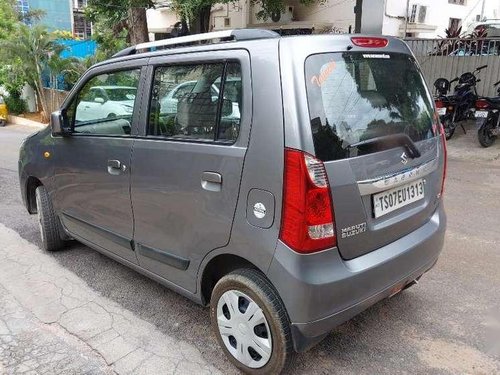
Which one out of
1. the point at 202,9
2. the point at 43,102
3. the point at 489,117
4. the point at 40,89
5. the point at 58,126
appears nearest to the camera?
the point at 58,126

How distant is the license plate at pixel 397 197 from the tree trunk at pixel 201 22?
11.1 meters

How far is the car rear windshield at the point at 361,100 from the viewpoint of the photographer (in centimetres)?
219

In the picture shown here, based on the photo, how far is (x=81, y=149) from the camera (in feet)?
11.5

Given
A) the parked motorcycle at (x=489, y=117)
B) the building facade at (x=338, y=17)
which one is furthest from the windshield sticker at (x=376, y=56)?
the building facade at (x=338, y=17)

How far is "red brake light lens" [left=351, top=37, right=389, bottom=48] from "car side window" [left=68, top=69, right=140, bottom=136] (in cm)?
148

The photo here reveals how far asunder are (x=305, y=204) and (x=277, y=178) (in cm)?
19

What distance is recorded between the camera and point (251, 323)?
2.42 m

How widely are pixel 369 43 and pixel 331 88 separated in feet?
1.57

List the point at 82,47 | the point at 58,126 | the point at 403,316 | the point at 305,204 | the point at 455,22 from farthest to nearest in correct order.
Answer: the point at 82,47 < the point at 455,22 < the point at 58,126 < the point at 403,316 < the point at 305,204

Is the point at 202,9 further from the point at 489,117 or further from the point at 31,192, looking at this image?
the point at 31,192

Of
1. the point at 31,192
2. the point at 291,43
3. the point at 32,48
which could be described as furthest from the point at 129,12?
the point at 291,43

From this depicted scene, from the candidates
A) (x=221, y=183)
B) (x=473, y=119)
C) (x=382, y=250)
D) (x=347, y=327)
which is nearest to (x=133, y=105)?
(x=221, y=183)

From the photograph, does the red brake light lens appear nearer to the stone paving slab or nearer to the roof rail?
the roof rail

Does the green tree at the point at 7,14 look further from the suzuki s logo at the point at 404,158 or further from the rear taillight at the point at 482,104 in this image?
the suzuki s logo at the point at 404,158
